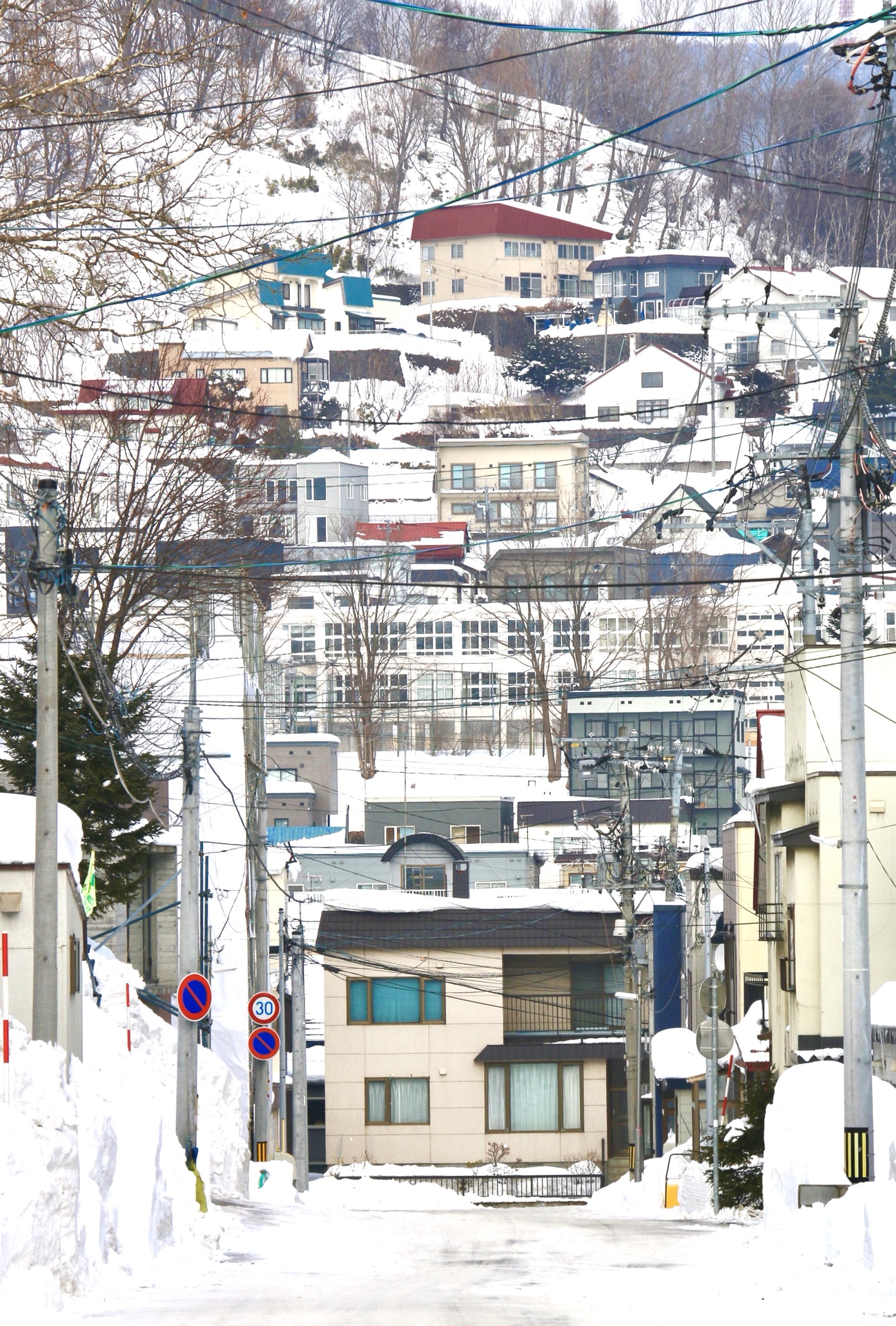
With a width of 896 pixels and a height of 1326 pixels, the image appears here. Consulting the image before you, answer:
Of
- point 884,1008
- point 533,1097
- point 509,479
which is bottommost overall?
point 533,1097

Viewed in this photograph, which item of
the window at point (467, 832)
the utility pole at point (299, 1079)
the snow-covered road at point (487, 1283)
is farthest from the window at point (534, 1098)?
the snow-covered road at point (487, 1283)

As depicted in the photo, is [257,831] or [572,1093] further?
[572,1093]

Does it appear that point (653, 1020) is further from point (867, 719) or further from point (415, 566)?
point (415, 566)

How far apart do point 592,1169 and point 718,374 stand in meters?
96.9

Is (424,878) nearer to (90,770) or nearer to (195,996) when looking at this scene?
(90,770)

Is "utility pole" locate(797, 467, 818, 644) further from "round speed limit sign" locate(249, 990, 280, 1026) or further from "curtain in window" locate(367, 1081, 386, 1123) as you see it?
"curtain in window" locate(367, 1081, 386, 1123)

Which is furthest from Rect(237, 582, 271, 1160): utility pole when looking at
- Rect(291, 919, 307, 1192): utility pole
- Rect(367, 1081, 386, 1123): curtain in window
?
Rect(367, 1081, 386, 1123): curtain in window

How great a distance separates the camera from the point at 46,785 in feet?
47.5

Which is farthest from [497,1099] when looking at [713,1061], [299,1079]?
[713,1061]

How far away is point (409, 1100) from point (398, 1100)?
0.30 m

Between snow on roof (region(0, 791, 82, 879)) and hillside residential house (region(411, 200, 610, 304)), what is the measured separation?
6453 inches

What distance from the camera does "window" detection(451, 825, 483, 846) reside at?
2613 inches

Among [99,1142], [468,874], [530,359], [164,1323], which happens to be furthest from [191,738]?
[530,359]

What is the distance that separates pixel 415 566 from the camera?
106250 millimetres
